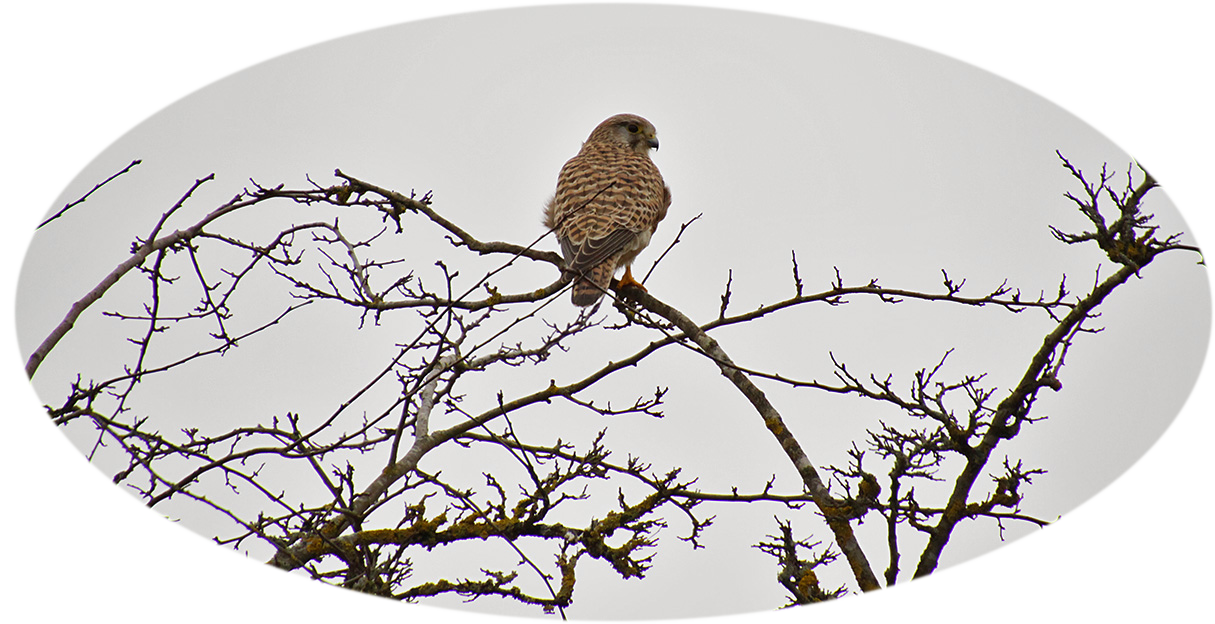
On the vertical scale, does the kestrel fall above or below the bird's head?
below

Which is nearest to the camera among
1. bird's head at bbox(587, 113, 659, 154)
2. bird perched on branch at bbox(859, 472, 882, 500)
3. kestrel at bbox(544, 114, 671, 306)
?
bird perched on branch at bbox(859, 472, 882, 500)

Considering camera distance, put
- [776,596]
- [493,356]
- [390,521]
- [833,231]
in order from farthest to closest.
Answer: [833,231] < [493,356] < [390,521] < [776,596]

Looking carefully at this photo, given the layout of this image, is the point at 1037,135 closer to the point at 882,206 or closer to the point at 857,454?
the point at 882,206

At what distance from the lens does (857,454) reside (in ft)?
17.9

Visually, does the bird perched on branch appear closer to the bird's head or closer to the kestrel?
the kestrel

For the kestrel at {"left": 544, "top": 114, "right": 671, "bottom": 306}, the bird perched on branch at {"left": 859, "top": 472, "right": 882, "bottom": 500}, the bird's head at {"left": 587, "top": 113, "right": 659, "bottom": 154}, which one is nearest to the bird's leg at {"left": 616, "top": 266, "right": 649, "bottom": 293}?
the kestrel at {"left": 544, "top": 114, "right": 671, "bottom": 306}

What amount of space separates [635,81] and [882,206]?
1.91m

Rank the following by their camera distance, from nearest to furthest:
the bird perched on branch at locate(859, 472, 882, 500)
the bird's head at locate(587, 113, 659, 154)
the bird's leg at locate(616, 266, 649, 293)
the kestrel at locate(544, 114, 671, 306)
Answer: the bird perched on branch at locate(859, 472, 882, 500), the kestrel at locate(544, 114, 671, 306), the bird's leg at locate(616, 266, 649, 293), the bird's head at locate(587, 113, 659, 154)

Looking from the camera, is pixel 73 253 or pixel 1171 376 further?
pixel 73 253

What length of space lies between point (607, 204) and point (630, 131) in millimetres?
1028

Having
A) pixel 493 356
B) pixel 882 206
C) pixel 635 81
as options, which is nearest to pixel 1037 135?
pixel 882 206

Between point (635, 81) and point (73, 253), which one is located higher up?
point (635, 81)

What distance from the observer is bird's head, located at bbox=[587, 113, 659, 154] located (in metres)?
7.74

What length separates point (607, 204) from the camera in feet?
22.6
